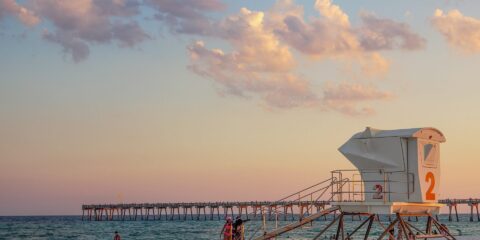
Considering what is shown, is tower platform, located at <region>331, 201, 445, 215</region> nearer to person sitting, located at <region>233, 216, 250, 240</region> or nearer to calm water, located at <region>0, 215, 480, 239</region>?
person sitting, located at <region>233, 216, 250, 240</region>

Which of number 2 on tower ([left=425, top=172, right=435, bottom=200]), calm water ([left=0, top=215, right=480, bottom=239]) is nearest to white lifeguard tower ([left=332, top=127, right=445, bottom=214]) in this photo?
number 2 on tower ([left=425, top=172, right=435, bottom=200])

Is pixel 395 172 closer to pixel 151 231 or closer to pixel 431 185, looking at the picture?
pixel 431 185

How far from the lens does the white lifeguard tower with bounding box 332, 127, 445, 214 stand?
25484 millimetres

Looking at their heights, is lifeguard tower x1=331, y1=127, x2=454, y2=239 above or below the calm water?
above

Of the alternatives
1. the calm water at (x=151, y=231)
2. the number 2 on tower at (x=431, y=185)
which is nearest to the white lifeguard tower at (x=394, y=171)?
the number 2 on tower at (x=431, y=185)

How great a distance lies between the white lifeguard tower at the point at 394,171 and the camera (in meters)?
25.5

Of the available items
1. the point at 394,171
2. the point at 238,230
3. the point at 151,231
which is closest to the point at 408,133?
the point at 394,171

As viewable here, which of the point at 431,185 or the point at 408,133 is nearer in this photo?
the point at 408,133

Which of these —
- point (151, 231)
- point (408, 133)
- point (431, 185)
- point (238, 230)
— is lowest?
point (151, 231)

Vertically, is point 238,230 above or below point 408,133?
below

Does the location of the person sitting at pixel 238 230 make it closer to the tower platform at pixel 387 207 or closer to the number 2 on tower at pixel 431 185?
the tower platform at pixel 387 207

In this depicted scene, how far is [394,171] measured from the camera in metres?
25.7

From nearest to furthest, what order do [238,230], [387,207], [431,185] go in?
[387,207] < [431,185] < [238,230]

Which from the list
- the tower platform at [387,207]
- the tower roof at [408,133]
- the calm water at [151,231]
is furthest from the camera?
the calm water at [151,231]
